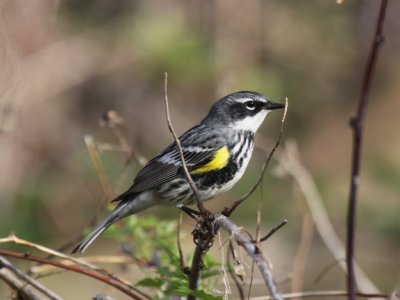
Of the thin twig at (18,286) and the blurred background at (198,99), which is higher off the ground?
the blurred background at (198,99)

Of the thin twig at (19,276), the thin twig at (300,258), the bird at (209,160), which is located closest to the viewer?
the thin twig at (19,276)

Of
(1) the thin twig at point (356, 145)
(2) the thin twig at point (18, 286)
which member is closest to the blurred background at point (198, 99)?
(2) the thin twig at point (18, 286)

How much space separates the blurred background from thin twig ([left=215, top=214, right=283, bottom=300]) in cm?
485

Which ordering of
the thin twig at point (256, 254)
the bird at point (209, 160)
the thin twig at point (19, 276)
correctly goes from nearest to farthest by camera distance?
the thin twig at point (256, 254) → the thin twig at point (19, 276) → the bird at point (209, 160)

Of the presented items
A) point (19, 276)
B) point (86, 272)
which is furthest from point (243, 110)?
point (19, 276)

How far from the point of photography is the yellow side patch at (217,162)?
4.12 metres

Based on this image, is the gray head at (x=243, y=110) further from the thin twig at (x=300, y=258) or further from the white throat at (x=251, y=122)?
the thin twig at (x=300, y=258)

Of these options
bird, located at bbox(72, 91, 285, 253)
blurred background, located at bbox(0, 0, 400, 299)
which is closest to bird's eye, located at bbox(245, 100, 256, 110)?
bird, located at bbox(72, 91, 285, 253)

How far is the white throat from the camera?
440 cm

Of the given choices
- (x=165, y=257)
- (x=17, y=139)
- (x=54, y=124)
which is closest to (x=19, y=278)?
(x=165, y=257)

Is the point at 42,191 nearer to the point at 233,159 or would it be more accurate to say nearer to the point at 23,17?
the point at 23,17

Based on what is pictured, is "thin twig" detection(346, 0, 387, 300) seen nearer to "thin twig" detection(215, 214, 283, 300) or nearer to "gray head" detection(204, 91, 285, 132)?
"thin twig" detection(215, 214, 283, 300)

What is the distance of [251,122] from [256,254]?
259cm

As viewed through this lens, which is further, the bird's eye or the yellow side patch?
the bird's eye
